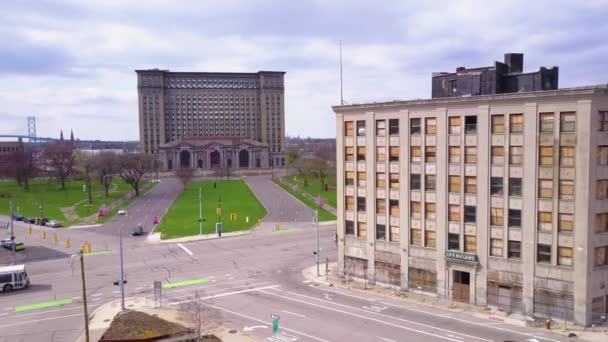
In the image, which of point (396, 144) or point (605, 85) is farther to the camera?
point (396, 144)

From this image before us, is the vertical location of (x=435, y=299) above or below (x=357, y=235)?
below

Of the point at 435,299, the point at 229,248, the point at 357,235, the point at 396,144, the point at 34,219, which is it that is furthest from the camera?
the point at 34,219

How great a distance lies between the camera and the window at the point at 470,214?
41.0 meters

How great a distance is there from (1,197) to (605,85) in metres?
127

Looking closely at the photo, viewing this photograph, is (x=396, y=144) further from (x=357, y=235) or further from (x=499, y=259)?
(x=499, y=259)

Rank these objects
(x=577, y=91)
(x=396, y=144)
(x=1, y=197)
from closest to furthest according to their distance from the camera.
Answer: (x=577, y=91), (x=396, y=144), (x=1, y=197)

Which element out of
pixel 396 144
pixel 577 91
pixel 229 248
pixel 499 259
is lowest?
pixel 229 248

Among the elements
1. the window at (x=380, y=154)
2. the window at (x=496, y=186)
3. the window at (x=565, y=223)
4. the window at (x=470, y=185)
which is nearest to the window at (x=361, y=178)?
the window at (x=380, y=154)

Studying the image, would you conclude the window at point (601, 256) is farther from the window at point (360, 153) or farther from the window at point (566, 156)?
the window at point (360, 153)

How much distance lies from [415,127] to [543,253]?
14153 millimetres

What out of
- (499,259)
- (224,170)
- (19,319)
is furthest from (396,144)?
(224,170)

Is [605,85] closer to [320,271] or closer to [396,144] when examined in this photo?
[396,144]

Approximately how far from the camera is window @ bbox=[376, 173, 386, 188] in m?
47.0

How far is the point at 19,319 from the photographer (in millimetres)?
38688
